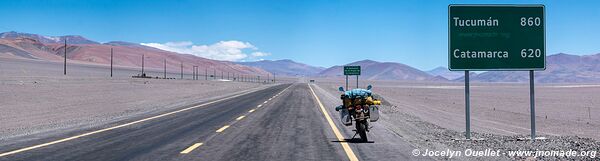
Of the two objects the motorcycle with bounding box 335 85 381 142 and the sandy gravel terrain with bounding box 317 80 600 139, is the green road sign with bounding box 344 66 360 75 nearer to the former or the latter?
the sandy gravel terrain with bounding box 317 80 600 139

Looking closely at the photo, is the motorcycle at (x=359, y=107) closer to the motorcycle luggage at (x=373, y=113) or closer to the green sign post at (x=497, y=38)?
the motorcycle luggage at (x=373, y=113)

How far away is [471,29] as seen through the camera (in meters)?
13.2

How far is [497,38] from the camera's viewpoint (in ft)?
43.5

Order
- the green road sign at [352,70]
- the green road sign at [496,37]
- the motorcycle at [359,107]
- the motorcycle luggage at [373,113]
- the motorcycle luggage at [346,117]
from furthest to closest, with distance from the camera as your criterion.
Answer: the green road sign at [352,70] < the green road sign at [496,37] < the motorcycle luggage at [346,117] < the motorcycle at [359,107] < the motorcycle luggage at [373,113]

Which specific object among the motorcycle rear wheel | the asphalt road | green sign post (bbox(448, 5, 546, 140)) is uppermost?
green sign post (bbox(448, 5, 546, 140))

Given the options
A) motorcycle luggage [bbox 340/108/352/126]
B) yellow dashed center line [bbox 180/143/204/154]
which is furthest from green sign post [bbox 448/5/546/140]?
yellow dashed center line [bbox 180/143/204/154]

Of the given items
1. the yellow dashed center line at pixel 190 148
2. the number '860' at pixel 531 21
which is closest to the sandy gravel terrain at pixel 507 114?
the number '860' at pixel 531 21

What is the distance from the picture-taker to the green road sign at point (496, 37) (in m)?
13.1

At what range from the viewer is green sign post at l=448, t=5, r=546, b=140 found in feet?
43.0

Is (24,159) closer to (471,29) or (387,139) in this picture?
(387,139)

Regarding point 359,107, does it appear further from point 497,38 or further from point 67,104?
point 67,104

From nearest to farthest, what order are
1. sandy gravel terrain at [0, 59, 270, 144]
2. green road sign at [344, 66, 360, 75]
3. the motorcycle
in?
the motorcycle, sandy gravel terrain at [0, 59, 270, 144], green road sign at [344, 66, 360, 75]

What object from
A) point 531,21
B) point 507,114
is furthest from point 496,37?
point 507,114

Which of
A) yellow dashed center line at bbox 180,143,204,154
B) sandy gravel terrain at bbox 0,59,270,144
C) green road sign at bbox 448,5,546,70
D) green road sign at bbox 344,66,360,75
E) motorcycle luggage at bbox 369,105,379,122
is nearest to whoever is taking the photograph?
yellow dashed center line at bbox 180,143,204,154
